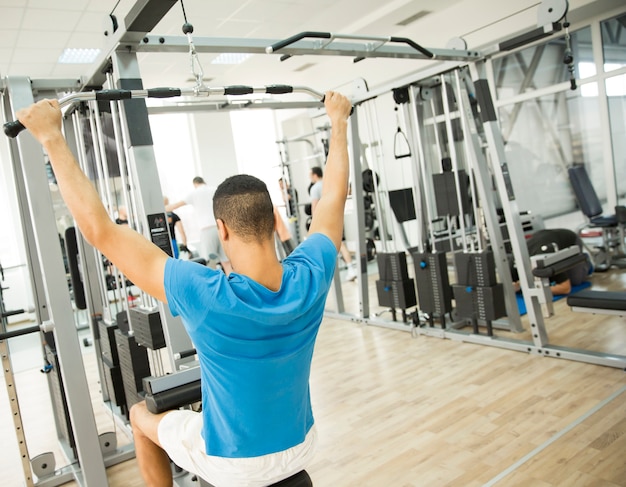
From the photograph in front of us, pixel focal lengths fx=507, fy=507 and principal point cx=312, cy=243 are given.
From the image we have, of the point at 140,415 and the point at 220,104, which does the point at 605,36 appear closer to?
the point at 220,104

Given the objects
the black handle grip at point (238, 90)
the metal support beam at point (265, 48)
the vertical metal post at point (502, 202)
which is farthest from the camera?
the vertical metal post at point (502, 202)

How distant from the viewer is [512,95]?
6660mm

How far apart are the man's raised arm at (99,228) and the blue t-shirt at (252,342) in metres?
0.05

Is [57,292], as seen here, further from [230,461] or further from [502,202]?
[502,202]

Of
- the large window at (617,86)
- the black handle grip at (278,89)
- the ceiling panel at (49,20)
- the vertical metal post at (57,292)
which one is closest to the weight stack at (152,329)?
the vertical metal post at (57,292)

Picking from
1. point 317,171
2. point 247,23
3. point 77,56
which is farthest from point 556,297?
point 77,56

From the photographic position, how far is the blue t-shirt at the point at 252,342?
107 centimetres

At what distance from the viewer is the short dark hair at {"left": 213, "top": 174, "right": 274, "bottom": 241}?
46.9 inches

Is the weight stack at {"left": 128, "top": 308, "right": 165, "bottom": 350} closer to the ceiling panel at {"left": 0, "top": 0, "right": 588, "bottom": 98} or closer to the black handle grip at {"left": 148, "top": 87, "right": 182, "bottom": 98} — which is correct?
the black handle grip at {"left": 148, "top": 87, "right": 182, "bottom": 98}

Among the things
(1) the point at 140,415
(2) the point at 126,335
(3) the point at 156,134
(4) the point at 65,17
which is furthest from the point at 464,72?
(3) the point at 156,134

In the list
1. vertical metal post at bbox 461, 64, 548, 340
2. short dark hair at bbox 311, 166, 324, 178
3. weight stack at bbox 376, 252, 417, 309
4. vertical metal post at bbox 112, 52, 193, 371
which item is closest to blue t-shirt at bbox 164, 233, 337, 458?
vertical metal post at bbox 112, 52, 193, 371

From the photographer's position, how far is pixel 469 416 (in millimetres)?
2643

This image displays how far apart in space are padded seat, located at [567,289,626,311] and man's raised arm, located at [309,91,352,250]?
194 cm

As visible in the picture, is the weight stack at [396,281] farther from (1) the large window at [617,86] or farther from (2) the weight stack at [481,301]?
(1) the large window at [617,86]
